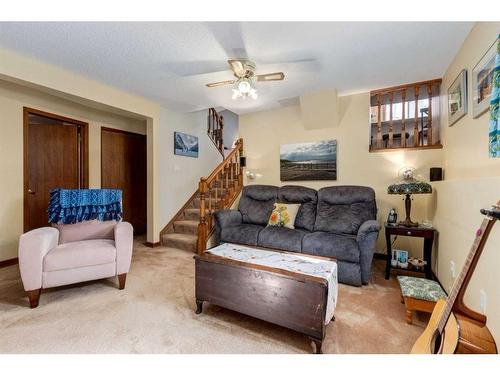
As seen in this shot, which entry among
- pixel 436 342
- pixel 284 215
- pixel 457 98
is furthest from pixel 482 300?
pixel 284 215

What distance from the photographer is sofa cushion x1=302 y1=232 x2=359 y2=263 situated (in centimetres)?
248

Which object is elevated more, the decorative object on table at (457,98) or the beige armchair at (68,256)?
the decorative object on table at (457,98)

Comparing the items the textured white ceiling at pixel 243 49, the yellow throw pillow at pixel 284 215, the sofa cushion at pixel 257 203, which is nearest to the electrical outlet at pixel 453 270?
the yellow throw pillow at pixel 284 215

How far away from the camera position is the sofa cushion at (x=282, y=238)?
2.81 metres

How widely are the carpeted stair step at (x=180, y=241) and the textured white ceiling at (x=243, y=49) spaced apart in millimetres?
2295

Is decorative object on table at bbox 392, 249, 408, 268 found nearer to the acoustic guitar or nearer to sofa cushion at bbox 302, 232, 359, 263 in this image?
sofa cushion at bbox 302, 232, 359, 263

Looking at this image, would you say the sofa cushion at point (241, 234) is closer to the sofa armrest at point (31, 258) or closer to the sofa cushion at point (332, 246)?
the sofa cushion at point (332, 246)

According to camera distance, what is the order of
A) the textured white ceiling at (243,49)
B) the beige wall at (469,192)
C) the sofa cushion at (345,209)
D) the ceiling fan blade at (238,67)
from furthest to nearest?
the sofa cushion at (345,209) → the ceiling fan blade at (238,67) → the textured white ceiling at (243,49) → the beige wall at (469,192)

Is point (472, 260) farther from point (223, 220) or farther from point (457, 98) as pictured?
point (223, 220)

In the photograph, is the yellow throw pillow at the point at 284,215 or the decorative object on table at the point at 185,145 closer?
the yellow throw pillow at the point at 284,215

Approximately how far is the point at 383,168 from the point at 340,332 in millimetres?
2461

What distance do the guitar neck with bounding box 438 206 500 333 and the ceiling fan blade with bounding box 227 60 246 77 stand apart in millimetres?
2110

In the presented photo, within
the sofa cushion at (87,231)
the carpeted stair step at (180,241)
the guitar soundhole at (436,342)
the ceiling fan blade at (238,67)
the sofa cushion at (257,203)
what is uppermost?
the ceiling fan blade at (238,67)
